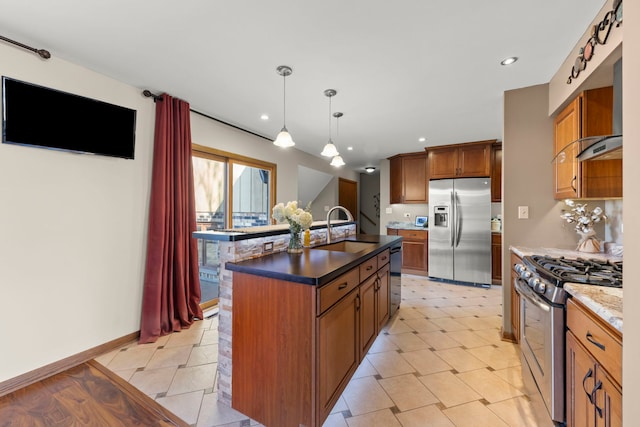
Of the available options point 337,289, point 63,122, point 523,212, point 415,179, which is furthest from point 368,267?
point 415,179

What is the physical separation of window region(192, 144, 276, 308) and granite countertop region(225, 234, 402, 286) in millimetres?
1582

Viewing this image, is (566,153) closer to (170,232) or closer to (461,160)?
(461,160)

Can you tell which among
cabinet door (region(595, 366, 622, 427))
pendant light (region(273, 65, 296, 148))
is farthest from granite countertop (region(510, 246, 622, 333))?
pendant light (region(273, 65, 296, 148))

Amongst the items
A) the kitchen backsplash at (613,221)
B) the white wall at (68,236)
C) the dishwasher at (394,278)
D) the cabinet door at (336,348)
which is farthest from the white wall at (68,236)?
the kitchen backsplash at (613,221)

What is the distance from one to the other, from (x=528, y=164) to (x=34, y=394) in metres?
4.35

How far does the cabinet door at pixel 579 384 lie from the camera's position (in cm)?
110

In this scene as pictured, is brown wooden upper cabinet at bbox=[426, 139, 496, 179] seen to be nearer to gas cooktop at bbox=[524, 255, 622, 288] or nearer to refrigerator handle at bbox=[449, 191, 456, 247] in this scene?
refrigerator handle at bbox=[449, 191, 456, 247]

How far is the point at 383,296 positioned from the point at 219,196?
2.49m

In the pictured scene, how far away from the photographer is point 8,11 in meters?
1.59

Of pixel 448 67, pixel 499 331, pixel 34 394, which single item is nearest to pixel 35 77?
pixel 34 394

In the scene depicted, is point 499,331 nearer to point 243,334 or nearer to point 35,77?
point 243,334

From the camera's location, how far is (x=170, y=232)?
273cm

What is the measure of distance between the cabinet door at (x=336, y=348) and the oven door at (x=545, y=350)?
1065 mm

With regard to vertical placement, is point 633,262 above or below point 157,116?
below
